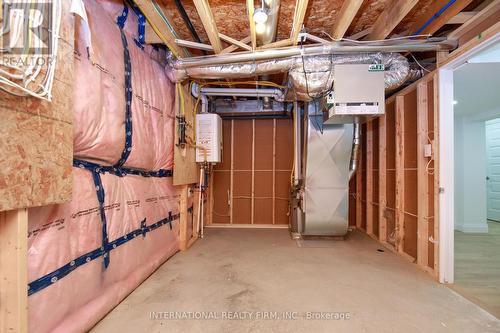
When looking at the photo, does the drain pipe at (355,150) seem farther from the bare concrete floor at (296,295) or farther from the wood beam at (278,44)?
the wood beam at (278,44)

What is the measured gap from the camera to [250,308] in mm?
1832

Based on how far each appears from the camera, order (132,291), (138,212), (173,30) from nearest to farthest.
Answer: (132,291)
(138,212)
(173,30)

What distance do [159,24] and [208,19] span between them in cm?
53

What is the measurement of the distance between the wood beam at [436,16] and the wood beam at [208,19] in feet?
6.94

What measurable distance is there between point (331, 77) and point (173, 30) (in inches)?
74.3

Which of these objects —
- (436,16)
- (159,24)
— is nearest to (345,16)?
(436,16)

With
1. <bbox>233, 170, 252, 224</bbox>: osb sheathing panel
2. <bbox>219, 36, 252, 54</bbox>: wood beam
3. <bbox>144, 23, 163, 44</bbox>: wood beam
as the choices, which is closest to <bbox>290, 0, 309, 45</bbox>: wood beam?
<bbox>219, 36, 252, 54</bbox>: wood beam

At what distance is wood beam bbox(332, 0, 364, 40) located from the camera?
1.87 m

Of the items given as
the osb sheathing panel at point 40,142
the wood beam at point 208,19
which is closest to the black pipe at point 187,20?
the wood beam at point 208,19

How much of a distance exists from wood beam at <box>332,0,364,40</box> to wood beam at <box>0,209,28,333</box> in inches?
107

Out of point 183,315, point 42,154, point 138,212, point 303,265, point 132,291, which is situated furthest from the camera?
point 303,265

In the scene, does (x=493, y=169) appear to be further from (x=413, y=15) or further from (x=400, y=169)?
(x=413, y=15)

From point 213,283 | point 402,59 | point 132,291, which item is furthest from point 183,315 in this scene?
point 402,59

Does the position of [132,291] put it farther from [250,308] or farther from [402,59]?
[402,59]
